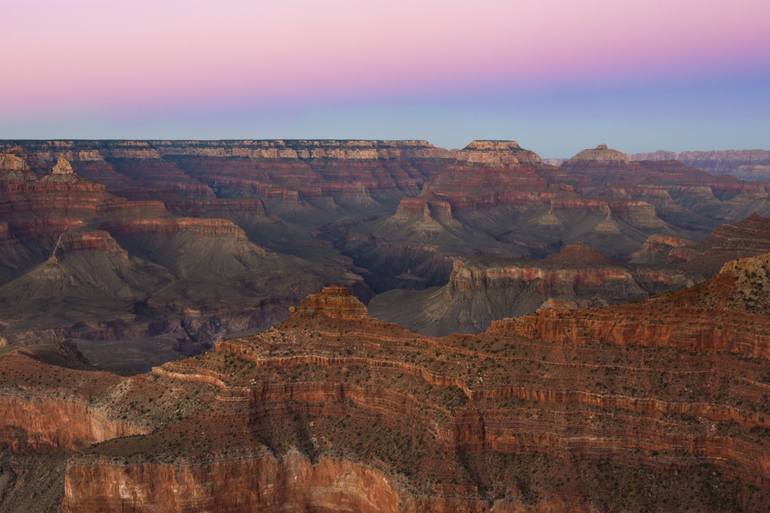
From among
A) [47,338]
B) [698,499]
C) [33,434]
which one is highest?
[698,499]

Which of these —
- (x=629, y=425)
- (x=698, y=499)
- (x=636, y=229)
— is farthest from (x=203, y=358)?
(x=636, y=229)

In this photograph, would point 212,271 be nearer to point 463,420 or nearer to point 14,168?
point 14,168

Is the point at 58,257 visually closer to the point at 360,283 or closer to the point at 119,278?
the point at 119,278

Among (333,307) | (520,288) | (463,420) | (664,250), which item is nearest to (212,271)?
(520,288)

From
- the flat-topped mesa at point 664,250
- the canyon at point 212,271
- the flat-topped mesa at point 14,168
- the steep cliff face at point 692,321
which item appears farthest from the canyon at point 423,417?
the flat-topped mesa at point 14,168

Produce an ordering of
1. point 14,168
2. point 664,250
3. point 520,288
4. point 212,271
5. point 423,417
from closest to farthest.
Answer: point 423,417 < point 520,288 < point 664,250 < point 212,271 < point 14,168

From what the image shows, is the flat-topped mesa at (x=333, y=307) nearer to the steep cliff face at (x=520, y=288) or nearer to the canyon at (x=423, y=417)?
the canyon at (x=423, y=417)
